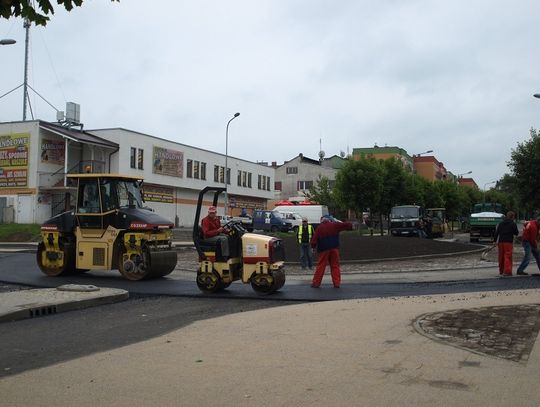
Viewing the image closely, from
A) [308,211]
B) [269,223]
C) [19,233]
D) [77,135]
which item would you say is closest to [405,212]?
[269,223]

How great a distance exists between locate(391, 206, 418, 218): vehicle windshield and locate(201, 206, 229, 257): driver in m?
30.9

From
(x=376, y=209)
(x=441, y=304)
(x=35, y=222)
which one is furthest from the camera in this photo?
(x=376, y=209)

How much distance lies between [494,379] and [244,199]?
63.6 meters

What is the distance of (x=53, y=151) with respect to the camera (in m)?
43.9

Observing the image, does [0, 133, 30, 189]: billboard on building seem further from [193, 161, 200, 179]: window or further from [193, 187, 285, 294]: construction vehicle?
[193, 187, 285, 294]: construction vehicle

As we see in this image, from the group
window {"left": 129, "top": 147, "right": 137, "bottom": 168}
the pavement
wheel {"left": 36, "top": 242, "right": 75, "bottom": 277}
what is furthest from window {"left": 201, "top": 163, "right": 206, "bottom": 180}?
the pavement

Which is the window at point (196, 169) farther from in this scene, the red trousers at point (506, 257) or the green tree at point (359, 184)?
the red trousers at point (506, 257)

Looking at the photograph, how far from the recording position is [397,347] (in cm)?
693

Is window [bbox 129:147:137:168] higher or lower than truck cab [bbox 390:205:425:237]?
higher

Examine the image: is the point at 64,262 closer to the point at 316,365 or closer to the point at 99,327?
the point at 99,327

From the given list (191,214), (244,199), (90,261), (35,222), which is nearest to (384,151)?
(244,199)

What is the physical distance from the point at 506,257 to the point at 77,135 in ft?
116

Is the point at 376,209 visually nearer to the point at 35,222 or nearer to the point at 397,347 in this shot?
the point at 35,222

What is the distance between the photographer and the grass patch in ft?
115
